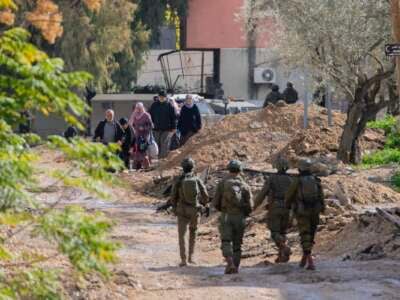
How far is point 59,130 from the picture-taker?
151ft

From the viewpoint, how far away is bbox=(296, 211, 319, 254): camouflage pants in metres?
14.0

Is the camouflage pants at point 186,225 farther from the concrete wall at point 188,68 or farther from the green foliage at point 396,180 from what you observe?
the concrete wall at point 188,68

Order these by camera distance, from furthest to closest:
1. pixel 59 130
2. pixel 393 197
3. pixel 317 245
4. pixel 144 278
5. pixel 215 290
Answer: pixel 59 130
pixel 393 197
pixel 317 245
pixel 144 278
pixel 215 290

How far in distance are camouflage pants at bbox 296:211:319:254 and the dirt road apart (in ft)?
0.97

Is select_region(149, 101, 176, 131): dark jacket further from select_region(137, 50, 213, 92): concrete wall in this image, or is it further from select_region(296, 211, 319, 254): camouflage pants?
select_region(137, 50, 213, 92): concrete wall

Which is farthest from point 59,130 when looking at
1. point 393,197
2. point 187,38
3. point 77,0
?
point 393,197

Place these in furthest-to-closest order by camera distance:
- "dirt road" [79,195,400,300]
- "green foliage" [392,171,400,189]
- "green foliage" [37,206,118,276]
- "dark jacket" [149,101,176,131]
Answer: "dark jacket" [149,101,176,131]
"green foliage" [392,171,400,189]
"dirt road" [79,195,400,300]
"green foliage" [37,206,118,276]

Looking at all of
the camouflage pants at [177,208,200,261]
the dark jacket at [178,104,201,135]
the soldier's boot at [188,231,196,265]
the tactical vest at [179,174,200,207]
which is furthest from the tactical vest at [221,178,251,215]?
the dark jacket at [178,104,201,135]

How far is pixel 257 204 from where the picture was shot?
1417 cm

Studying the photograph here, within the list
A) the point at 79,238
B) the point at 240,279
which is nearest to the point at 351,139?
the point at 240,279

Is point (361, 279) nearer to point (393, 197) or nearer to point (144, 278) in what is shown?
point (144, 278)

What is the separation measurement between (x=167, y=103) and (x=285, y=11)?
10.6ft

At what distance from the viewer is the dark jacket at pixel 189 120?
28625mm

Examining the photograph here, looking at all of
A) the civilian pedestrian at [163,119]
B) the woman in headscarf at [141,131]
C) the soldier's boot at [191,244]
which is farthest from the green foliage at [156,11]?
the soldier's boot at [191,244]
